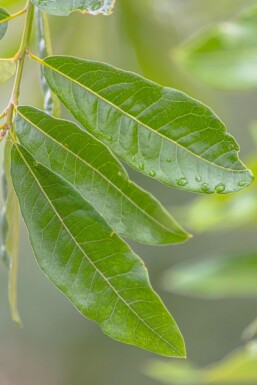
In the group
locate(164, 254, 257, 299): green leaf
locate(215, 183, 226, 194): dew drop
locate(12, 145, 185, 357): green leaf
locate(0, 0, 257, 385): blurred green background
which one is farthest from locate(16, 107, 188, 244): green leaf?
locate(0, 0, 257, 385): blurred green background

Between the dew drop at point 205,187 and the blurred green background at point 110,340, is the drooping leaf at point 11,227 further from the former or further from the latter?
the blurred green background at point 110,340

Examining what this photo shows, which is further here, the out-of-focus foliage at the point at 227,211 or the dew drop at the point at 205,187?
the out-of-focus foliage at the point at 227,211

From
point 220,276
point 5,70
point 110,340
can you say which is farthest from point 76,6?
point 110,340

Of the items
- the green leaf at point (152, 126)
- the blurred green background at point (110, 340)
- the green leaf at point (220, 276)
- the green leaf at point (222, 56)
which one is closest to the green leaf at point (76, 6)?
the green leaf at point (152, 126)

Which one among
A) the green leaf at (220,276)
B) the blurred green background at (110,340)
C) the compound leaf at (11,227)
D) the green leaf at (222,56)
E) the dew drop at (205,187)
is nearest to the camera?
the dew drop at (205,187)

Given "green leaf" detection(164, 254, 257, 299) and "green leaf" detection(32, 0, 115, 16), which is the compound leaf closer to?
"green leaf" detection(32, 0, 115, 16)

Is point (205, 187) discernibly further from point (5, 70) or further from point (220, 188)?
point (5, 70)
